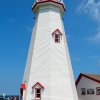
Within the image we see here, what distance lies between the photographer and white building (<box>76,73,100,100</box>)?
91.4ft

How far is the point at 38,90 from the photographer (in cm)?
2067

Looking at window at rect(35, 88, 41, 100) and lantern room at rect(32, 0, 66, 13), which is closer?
window at rect(35, 88, 41, 100)

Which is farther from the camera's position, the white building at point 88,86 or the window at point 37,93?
the white building at point 88,86

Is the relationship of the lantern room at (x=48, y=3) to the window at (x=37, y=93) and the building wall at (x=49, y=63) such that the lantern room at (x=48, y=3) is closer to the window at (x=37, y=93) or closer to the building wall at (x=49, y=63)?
the building wall at (x=49, y=63)

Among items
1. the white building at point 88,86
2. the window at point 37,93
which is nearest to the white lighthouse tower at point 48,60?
the window at point 37,93

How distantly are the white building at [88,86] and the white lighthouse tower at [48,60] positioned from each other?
21.7ft

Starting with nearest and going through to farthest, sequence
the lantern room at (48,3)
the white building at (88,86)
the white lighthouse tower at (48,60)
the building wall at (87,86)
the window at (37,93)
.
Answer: the window at (37,93) < the white lighthouse tower at (48,60) < the lantern room at (48,3) < the white building at (88,86) < the building wall at (87,86)

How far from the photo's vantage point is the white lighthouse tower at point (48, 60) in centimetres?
2059

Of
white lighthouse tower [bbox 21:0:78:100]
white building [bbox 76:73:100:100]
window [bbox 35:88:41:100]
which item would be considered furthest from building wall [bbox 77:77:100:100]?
window [bbox 35:88:41:100]

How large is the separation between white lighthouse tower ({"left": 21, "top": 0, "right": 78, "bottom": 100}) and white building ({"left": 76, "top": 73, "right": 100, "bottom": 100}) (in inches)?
261

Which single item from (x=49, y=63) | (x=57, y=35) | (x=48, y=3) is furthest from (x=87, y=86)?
(x=48, y=3)

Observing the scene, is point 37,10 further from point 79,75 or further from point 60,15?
point 79,75

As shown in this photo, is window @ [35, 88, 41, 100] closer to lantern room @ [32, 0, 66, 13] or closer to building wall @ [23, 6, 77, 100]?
building wall @ [23, 6, 77, 100]

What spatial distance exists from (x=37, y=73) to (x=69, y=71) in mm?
3257
